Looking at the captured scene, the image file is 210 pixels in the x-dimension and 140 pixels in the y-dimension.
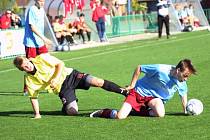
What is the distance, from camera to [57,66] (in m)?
9.11

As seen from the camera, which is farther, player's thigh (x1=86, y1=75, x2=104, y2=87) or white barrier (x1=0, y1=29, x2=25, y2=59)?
white barrier (x1=0, y1=29, x2=25, y2=59)

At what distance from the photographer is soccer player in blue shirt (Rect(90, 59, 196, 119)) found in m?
8.54

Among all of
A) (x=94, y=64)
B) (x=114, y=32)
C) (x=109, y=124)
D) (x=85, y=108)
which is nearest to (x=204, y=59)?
(x=94, y=64)

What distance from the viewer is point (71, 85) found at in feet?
30.8

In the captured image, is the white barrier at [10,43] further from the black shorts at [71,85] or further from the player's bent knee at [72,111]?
the player's bent knee at [72,111]

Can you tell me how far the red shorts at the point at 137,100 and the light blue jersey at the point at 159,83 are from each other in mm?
54

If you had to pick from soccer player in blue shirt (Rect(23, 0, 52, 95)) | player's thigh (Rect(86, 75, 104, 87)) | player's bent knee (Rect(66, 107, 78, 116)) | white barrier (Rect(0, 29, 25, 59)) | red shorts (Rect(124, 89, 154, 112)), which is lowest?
white barrier (Rect(0, 29, 25, 59))

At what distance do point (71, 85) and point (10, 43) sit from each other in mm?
13132

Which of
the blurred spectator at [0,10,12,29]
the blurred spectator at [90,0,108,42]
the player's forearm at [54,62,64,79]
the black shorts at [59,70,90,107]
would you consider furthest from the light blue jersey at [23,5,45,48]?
the blurred spectator at [90,0,108,42]

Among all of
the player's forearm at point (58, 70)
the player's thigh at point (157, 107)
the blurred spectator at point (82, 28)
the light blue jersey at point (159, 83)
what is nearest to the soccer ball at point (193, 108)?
the light blue jersey at point (159, 83)

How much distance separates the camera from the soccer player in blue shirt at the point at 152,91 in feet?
28.0

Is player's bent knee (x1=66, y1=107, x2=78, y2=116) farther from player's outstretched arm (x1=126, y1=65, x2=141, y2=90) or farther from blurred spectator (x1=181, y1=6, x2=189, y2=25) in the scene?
blurred spectator (x1=181, y1=6, x2=189, y2=25)

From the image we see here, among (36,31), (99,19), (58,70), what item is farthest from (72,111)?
(99,19)

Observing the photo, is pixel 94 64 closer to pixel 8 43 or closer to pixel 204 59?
pixel 204 59
